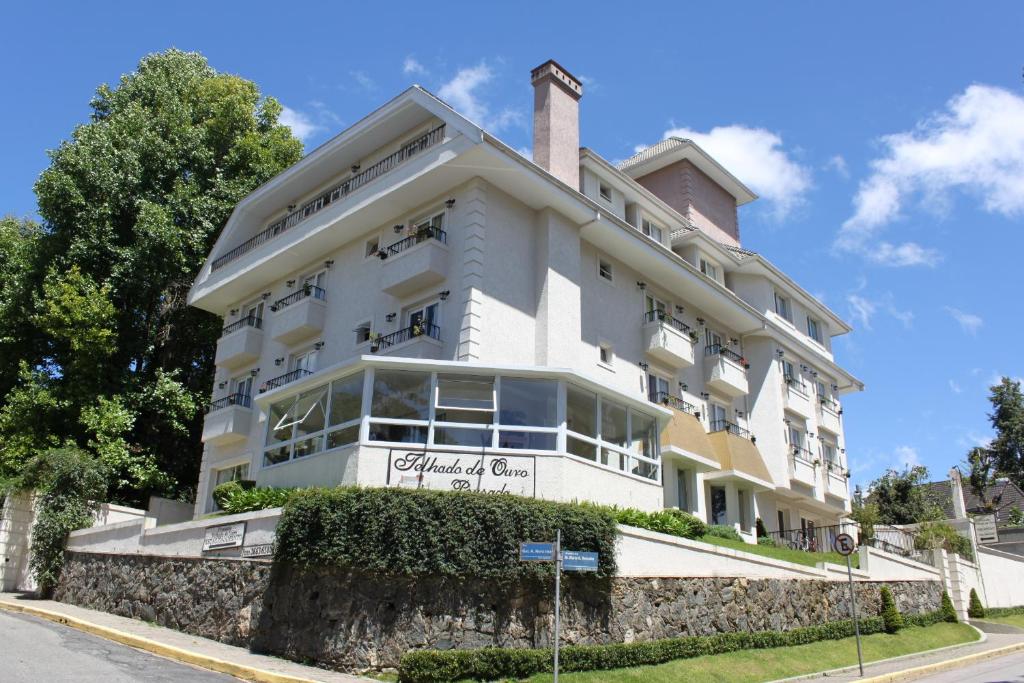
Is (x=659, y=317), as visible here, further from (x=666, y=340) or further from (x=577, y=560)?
(x=577, y=560)

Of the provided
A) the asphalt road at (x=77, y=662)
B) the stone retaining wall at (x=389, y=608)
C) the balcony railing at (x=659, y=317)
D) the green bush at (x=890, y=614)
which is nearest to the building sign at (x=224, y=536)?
the stone retaining wall at (x=389, y=608)

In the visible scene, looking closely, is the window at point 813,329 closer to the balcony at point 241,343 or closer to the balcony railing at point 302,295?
the balcony railing at point 302,295

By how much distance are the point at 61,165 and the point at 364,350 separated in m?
18.1

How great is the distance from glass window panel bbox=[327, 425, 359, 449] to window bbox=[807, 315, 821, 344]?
27523 mm

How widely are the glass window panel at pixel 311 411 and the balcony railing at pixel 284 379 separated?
268 inches

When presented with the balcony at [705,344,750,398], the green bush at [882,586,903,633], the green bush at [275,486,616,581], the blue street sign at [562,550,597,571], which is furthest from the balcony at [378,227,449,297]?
the green bush at [882,586,903,633]

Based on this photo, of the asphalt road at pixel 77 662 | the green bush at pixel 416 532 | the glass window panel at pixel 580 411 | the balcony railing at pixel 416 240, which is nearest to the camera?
the asphalt road at pixel 77 662

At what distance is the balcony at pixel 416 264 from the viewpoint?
24734mm

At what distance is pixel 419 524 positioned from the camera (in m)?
16.5

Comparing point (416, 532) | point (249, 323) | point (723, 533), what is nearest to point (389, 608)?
point (416, 532)

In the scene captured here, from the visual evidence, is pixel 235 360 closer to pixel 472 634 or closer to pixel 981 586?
Answer: pixel 472 634

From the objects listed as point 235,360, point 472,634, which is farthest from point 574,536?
point 235,360

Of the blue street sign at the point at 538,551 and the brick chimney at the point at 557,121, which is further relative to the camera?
the brick chimney at the point at 557,121

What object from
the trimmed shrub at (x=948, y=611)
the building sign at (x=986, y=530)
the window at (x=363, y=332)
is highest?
the window at (x=363, y=332)
